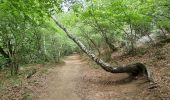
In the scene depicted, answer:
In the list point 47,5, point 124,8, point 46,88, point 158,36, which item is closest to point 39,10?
point 47,5

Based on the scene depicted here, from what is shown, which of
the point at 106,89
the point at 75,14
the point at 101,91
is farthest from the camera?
the point at 75,14

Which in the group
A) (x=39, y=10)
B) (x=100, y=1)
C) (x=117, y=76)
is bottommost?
(x=117, y=76)

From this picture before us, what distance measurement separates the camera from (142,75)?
1428 cm

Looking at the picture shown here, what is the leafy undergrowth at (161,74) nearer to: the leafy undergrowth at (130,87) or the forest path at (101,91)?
the leafy undergrowth at (130,87)

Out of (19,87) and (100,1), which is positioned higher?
(100,1)

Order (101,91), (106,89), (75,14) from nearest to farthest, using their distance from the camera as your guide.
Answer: (101,91) < (106,89) < (75,14)

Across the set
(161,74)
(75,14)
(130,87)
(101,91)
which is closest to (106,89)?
(101,91)

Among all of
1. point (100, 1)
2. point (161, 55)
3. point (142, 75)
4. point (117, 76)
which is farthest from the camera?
point (100, 1)

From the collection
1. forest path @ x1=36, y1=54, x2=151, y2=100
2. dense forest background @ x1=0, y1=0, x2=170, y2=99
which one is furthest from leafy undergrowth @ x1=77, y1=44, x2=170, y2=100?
dense forest background @ x1=0, y1=0, x2=170, y2=99

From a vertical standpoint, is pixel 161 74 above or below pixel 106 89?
above

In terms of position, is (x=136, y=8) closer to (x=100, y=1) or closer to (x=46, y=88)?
(x=100, y=1)

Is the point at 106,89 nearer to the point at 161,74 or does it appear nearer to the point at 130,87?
the point at 130,87

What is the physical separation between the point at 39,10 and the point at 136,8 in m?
10.5

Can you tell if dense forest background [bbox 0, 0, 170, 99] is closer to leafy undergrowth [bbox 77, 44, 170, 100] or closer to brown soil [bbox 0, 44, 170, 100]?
leafy undergrowth [bbox 77, 44, 170, 100]
